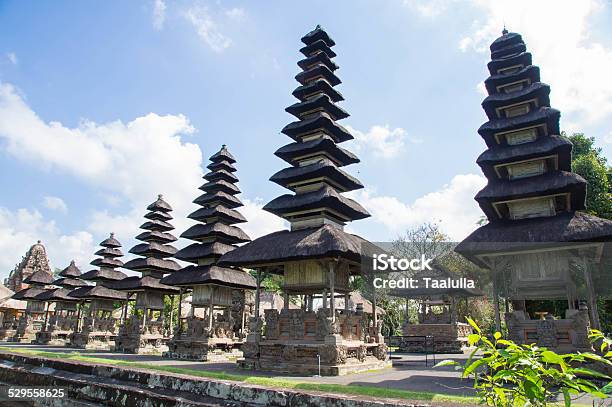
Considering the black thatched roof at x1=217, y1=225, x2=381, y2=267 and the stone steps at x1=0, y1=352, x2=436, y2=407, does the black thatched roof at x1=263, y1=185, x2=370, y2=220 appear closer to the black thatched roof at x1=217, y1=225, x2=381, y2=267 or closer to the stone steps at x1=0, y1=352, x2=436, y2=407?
the black thatched roof at x1=217, y1=225, x2=381, y2=267

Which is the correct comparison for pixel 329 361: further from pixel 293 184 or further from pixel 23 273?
pixel 23 273

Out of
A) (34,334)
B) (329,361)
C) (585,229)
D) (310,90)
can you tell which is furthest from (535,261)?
(34,334)

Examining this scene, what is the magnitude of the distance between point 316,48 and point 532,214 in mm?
14613

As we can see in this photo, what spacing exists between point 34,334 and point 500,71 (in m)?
45.6

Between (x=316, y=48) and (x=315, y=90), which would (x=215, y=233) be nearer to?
(x=315, y=90)

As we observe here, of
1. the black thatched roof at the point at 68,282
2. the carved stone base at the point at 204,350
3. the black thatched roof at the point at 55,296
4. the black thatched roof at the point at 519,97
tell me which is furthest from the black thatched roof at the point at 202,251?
the black thatched roof at the point at 68,282

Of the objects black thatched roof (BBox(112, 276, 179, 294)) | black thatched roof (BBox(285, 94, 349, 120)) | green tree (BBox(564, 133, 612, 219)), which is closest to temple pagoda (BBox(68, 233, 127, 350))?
black thatched roof (BBox(112, 276, 179, 294))

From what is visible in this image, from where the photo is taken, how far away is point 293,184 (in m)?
20.2

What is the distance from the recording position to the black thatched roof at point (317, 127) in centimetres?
2016

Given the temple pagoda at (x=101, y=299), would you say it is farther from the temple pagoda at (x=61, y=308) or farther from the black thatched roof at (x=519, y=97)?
the black thatched roof at (x=519, y=97)

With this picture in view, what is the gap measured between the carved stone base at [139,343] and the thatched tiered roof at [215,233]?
5107mm

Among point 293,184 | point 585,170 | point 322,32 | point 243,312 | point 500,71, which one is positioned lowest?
point 243,312

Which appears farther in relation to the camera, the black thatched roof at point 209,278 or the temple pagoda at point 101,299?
the temple pagoda at point 101,299

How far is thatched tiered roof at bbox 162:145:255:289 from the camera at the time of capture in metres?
23.1
